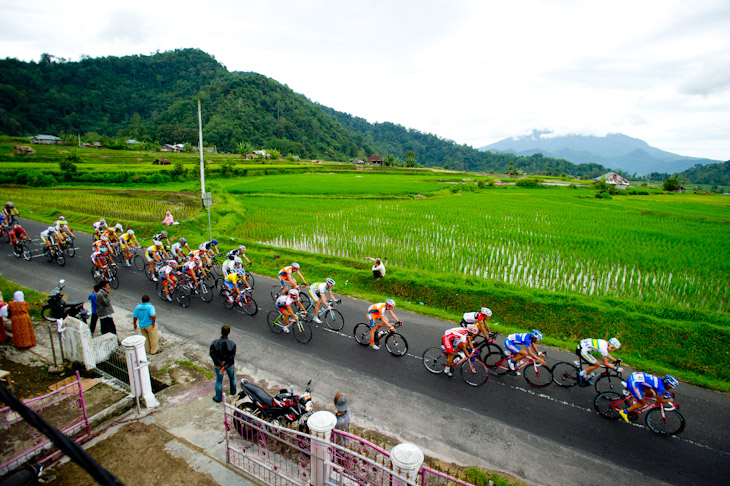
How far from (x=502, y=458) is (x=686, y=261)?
16.7 metres

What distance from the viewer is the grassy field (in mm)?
11158

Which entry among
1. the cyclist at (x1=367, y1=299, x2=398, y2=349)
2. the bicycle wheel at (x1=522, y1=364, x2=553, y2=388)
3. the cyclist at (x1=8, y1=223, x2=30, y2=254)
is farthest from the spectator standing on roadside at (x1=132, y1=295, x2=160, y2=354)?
the cyclist at (x1=8, y1=223, x2=30, y2=254)

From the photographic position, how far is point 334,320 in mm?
10969

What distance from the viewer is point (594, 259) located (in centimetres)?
1708

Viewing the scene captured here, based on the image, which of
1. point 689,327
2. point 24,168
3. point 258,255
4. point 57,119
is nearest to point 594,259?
point 689,327

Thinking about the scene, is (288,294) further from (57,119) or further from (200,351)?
(57,119)

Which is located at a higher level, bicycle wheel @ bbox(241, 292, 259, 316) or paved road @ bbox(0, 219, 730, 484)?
bicycle wheel @ bbox(241, 292, 259, 316)

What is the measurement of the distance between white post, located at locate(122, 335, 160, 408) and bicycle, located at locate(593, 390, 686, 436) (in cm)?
942

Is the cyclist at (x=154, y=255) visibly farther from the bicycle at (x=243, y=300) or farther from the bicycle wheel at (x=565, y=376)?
the bicycle wheel at (x=565, y=376)

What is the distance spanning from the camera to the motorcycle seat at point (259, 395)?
6.20 metres

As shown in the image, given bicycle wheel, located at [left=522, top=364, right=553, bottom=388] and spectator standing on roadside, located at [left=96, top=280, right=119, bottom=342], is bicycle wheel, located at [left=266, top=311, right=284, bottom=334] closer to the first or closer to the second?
spectator standing on roadside, located at [left=96, top=280, right=119, bottom=342]

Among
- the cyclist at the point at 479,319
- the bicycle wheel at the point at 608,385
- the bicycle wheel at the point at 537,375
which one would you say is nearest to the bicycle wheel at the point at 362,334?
the cyclist at the point at 479,319

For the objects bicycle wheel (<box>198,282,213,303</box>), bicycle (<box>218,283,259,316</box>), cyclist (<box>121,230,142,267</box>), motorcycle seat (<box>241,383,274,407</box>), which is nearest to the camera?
motorcycle seat (<box>241,383,274,407</box>)

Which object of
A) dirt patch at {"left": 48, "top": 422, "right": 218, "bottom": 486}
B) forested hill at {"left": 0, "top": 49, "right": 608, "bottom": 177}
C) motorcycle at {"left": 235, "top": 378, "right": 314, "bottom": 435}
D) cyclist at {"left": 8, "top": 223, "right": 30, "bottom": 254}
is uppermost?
forested hill at {"left": 0, "top": 49, "right": 608, "bottom": 177}
